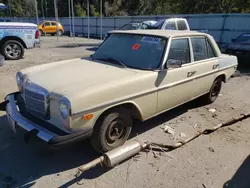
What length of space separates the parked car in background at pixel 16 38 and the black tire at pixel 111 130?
26.0 ft

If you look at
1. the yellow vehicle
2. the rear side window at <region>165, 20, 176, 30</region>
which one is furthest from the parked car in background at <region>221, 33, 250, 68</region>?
the yellow vehicle

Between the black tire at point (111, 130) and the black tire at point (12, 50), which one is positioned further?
the black tire at point (12, 50)

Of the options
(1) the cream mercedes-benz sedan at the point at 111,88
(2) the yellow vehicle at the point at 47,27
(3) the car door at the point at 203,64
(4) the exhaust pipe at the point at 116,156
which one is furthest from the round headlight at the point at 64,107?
(2) the yellow vehicle at the point at 47,27

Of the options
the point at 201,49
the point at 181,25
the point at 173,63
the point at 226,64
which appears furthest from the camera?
the point at 181,25

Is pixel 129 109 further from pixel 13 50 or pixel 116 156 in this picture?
pixel 13 50

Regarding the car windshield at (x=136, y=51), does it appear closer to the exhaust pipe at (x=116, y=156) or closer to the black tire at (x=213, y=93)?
the exhaust pipe at (x=116, y=156)

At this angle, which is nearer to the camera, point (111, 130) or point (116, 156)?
point (116, 156)

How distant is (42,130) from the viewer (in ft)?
9.00

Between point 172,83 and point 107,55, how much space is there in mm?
1227

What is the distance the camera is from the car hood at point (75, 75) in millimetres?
2801

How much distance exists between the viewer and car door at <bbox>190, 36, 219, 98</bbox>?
14.1 ft

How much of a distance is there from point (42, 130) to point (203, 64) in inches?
126

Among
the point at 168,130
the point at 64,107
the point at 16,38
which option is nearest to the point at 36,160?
the point at 64,107

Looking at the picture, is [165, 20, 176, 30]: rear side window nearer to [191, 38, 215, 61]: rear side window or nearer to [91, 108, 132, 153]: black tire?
[191, 38, 215, 61]: rear side window
